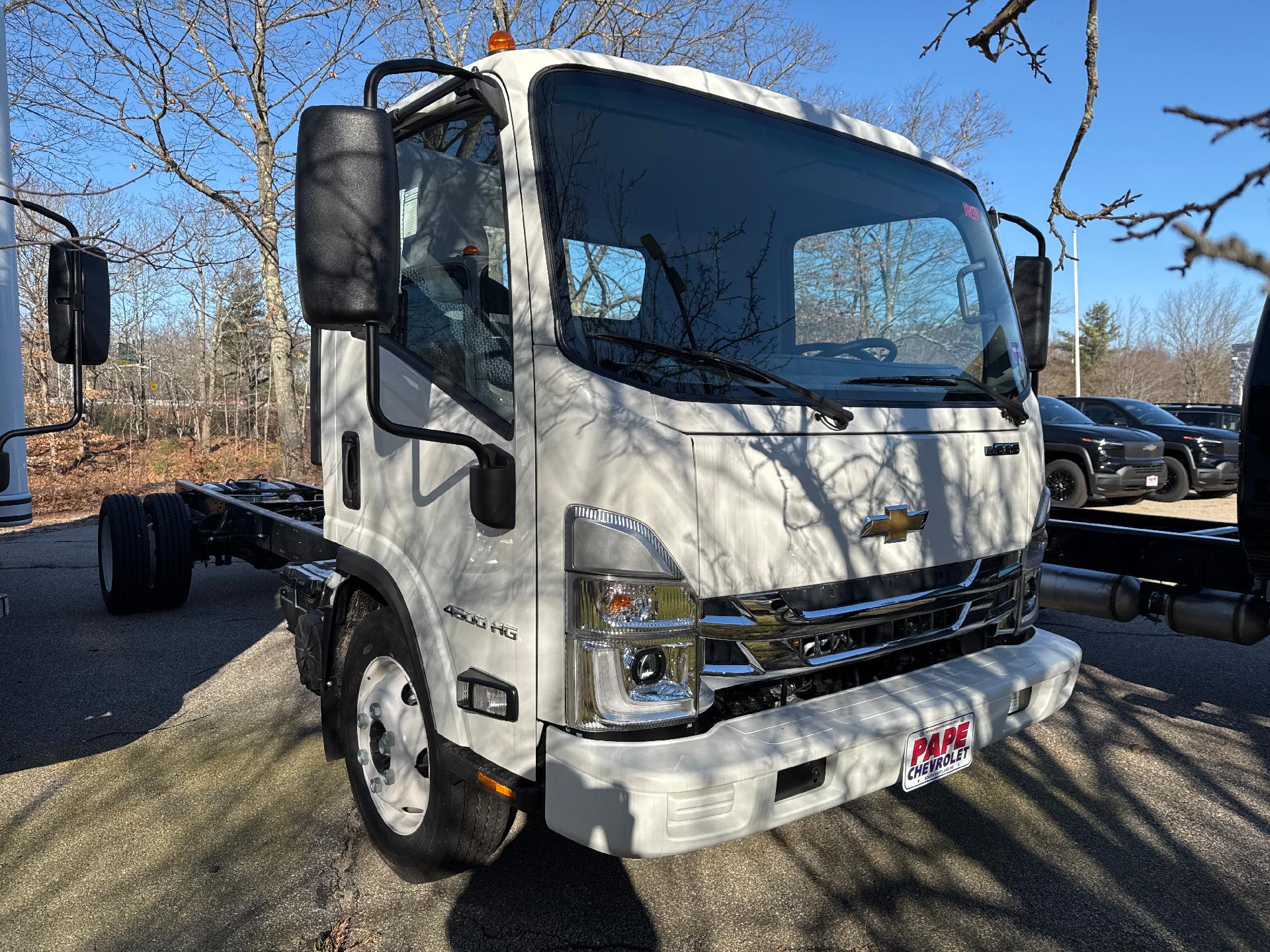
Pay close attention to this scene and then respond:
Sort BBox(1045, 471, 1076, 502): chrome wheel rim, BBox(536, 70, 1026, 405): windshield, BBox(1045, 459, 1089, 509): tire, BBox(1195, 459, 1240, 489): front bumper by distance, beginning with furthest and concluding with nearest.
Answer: BBox(1195, 459, 1240, 489): front bumper → BBox(1045, 471, 1076, 502): chrome wheel rim → BBox(1045, 459, 1089, 509): tire → BBox(536, 70, 1026, 405): windshield

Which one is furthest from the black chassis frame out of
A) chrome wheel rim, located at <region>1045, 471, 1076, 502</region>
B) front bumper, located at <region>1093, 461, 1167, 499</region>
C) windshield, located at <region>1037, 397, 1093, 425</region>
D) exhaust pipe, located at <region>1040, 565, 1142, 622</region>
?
windshield, located at <region>1037, 397, 1093, 425</region>

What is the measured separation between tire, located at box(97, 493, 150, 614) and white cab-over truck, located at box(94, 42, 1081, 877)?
3886mm

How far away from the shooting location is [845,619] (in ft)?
8.63

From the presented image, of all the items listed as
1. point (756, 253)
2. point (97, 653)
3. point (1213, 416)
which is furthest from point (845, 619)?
point (1213, 416)

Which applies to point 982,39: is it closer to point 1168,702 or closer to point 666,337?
point 666,337

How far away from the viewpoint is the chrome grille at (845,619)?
7.95ft

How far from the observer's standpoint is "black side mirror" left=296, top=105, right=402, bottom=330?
7.25 ft

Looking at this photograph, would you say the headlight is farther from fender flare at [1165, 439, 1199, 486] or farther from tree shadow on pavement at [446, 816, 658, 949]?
fender flare at [1165, 439, 1199, 486]

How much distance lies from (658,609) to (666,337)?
741 millimetres

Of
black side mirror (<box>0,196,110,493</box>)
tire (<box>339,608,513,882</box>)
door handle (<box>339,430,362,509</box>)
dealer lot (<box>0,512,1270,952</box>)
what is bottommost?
dealer lot (<box>0,512,1270,952</box>)

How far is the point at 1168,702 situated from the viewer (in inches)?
191

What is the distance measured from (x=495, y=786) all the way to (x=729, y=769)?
2.10 feet

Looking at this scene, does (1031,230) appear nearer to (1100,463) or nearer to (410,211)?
(410,211)

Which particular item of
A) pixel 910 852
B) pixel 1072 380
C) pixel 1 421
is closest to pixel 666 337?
pixel 910 852
